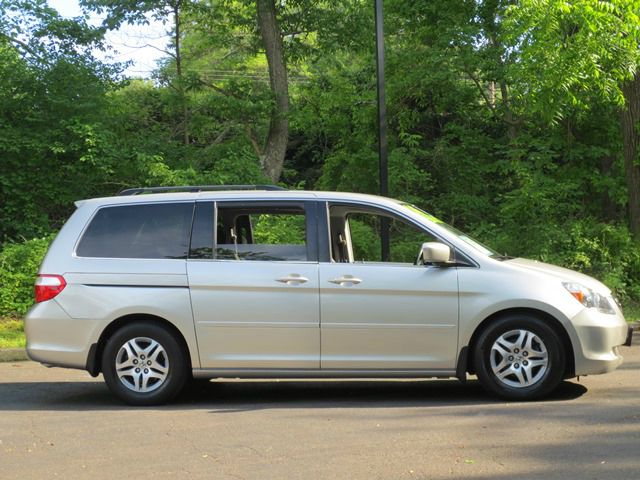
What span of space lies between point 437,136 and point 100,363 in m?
16.9

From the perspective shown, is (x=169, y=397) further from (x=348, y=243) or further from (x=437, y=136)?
(x=437, y=136)

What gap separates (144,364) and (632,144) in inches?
451

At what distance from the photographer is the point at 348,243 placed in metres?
8.55

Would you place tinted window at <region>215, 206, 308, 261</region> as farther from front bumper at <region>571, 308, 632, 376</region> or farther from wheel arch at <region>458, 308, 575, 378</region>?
front bumper at <region>571, 308, 632, 376</region>

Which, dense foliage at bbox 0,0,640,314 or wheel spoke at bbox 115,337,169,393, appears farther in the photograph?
dense foliage at bbox 0,0,640,314

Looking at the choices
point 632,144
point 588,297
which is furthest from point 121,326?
point 632,144

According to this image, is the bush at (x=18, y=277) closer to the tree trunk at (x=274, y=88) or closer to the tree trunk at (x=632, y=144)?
the tree trunk at (x=274, y=88)

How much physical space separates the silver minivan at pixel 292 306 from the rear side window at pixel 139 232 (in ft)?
0.04

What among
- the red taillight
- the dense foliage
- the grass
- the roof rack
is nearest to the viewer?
the red taillight

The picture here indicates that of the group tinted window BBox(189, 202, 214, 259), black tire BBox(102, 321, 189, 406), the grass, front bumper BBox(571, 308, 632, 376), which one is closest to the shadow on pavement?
black tire BBox(102, 321, 189, 406)

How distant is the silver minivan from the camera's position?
7582 mm

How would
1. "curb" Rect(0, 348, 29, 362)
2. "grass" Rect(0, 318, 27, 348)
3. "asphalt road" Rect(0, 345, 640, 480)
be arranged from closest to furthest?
"asphalt road" Rect(0, 345, 640, 480)
"curb" Rect(0, 348, 29, 362)
"grass" Rect(0, 318, 27, 348)

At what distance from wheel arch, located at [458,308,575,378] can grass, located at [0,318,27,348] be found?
6.60 meters

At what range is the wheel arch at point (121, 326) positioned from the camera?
26.0ft
